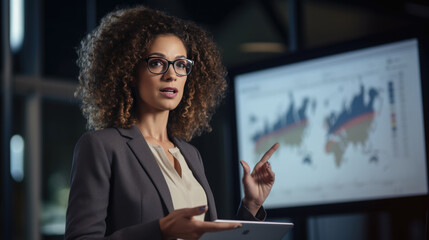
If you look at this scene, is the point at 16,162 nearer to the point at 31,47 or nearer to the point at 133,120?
the point at 31,47

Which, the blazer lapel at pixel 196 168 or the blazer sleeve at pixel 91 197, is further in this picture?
the blazer lapel at pixel 196 168

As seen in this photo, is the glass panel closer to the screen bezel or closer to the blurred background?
the blurred background

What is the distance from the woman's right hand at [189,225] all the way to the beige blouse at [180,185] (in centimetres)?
23

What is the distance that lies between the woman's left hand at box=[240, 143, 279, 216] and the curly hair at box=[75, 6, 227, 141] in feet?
0.87

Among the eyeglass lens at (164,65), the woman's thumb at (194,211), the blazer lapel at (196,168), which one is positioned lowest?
the woman's thumb at (194,211)

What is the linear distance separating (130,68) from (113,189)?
349 millimetres

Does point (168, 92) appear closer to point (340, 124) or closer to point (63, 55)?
point (340, 124)

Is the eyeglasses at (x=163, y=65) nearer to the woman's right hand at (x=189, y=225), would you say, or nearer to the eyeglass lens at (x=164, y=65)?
the eyeglass lens at (x=164, y=65)

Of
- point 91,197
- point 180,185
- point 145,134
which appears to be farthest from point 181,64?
point 91,197

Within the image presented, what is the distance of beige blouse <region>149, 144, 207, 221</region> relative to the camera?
1529mm

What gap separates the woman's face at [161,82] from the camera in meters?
1.56

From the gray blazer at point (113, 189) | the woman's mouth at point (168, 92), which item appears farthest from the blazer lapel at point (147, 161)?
the woman's mouth at point (168, 92)

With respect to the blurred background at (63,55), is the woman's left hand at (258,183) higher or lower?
lower

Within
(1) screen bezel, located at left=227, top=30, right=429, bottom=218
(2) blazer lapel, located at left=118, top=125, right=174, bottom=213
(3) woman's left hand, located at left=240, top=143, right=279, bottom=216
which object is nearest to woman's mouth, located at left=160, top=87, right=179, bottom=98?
(2) blazer lapel, located at left=118, top=125, right=174, bottom=213
